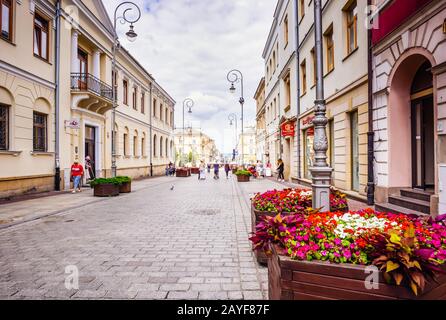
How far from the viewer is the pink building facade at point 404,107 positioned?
24.1ft

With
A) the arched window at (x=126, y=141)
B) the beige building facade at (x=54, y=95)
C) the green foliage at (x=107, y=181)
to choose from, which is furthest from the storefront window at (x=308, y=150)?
the arched window at (x=126, y=141)

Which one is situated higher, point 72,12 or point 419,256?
point 72,12

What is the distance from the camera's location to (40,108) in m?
14.3

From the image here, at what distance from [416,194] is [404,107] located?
7.97 ft

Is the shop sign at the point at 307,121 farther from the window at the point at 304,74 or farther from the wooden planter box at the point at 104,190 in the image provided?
the wooden planter box at the point at 104,190

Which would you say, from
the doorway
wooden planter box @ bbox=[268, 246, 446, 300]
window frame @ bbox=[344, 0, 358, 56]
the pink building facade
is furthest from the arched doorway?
the doorway

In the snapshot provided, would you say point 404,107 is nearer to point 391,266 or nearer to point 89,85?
point 391,266

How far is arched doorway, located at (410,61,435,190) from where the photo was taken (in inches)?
314

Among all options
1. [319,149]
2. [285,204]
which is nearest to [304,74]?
[319,149]

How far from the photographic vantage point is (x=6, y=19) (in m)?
12.3

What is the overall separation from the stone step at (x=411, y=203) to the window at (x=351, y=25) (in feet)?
18.3
